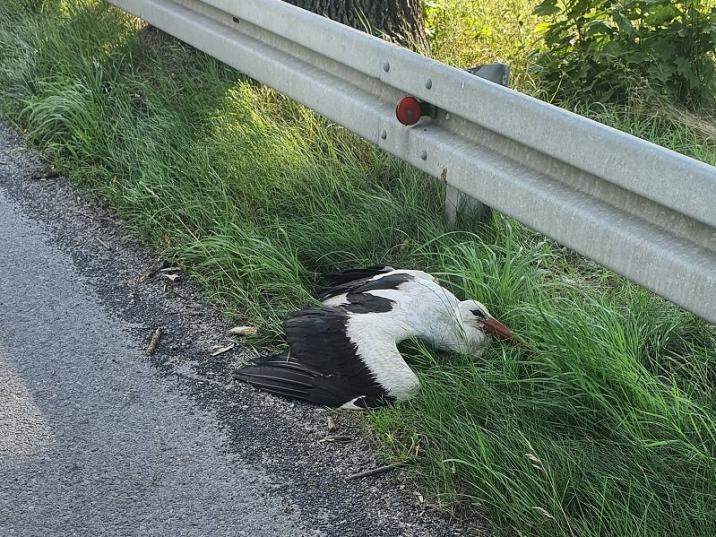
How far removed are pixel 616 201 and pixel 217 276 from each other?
157 cm

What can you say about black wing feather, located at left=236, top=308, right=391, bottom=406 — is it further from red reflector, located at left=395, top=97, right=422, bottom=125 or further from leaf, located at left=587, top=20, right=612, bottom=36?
leaf, located at left=587, top=20, right=612, bottom=36

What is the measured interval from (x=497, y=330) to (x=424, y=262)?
24.4 inches

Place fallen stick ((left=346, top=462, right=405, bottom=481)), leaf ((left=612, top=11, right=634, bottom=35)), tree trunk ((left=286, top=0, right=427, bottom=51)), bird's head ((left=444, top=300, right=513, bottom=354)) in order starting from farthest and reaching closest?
tree trunk ((left=286, top=0, right=427, bottom=51))
leaf ((left=612, top=11, right=634, bottom=35))
bird's head ((left=444, top=300, right=513, bottom=354))
fallen stick ((left=346, top=462, right=405, bottom=481))

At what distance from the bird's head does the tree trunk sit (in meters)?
2.44

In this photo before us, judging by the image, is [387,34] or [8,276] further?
[387,34]

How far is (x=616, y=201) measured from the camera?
284 cm

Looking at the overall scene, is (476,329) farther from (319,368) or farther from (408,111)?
(408,111)

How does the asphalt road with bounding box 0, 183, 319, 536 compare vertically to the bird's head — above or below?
below

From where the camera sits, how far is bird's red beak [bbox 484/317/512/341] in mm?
3223

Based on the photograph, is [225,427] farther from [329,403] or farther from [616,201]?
[616,201]

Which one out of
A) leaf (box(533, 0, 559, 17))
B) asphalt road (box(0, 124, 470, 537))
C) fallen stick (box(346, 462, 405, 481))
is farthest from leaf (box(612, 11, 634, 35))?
fallen stick (box(346, 462, 405, 481))

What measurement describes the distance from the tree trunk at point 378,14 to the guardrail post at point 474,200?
1.51 m

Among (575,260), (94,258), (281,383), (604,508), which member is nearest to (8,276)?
(94,258)

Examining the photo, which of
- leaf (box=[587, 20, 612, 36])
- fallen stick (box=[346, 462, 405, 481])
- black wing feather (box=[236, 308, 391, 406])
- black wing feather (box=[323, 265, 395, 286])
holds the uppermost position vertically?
leaf (box=[587, 20, 612, 36])
